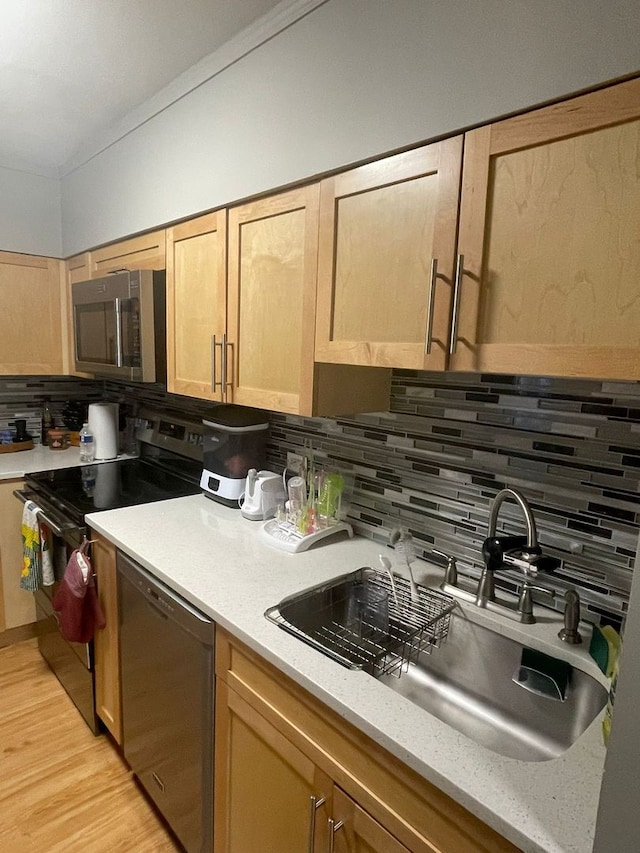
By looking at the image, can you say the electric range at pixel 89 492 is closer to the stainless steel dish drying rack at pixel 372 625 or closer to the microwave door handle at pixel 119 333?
the microwave door handle at pixel 119 333

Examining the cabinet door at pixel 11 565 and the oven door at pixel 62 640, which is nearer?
the oven door at pixel 62 640

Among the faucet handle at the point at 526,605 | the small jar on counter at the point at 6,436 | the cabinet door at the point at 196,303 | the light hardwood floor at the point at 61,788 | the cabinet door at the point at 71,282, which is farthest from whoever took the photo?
the small jar on counter at the point at 6,436

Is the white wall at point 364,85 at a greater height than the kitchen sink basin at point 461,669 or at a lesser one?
greater

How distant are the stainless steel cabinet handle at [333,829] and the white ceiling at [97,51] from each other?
72.6 inches

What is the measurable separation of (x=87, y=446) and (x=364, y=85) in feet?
6.99

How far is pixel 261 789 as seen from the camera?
1.11 m

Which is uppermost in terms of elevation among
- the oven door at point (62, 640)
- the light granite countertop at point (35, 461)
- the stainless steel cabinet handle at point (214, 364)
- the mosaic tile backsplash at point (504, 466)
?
the stainless steel cabinet handle at point (214, 364)

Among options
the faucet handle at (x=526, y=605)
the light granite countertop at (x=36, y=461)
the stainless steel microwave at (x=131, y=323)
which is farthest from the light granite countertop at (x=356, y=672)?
the light granite countertop at (x=36, y=461)

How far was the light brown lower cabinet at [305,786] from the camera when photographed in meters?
0.79

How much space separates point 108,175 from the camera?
213 centimetres

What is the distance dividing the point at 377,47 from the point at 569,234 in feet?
2.03

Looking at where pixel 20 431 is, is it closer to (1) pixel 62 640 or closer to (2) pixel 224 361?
(1) pixel 62 640

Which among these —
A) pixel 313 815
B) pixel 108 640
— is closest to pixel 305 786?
pixel 313 815

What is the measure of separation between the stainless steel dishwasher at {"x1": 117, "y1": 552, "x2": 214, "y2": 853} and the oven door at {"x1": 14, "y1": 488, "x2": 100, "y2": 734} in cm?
28
